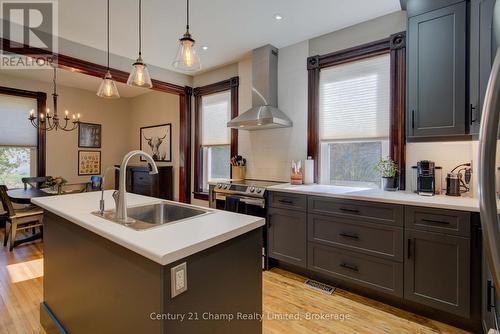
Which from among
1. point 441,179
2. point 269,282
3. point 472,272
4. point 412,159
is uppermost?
point 412,159

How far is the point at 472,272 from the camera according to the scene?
186 centimetres

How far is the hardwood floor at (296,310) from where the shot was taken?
200cm

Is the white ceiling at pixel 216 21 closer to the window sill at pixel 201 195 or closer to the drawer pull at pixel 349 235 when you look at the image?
the drawer pull at pixel 349 235

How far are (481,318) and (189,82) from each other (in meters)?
4.82

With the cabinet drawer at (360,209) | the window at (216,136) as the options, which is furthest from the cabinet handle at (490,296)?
the window at (216,136)

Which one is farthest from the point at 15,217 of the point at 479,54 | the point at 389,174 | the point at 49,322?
the point at 479,54

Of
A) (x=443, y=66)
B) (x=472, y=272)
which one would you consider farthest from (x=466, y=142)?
(x=472, y=272)

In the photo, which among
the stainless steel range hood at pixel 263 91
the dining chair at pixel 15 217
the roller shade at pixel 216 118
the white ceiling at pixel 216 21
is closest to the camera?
the white ceiling at pixel 216 21

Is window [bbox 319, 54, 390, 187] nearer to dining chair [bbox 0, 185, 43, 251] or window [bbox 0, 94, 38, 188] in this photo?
dining chair [bbox 0, 185, 43, 251]

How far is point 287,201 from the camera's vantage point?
2.81 m

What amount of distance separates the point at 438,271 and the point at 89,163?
21.5ft

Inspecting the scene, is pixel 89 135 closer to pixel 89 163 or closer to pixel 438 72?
pixel 89 163

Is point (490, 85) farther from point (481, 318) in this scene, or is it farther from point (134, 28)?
point (134, 28)

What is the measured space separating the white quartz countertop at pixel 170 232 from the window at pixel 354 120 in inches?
76.1
